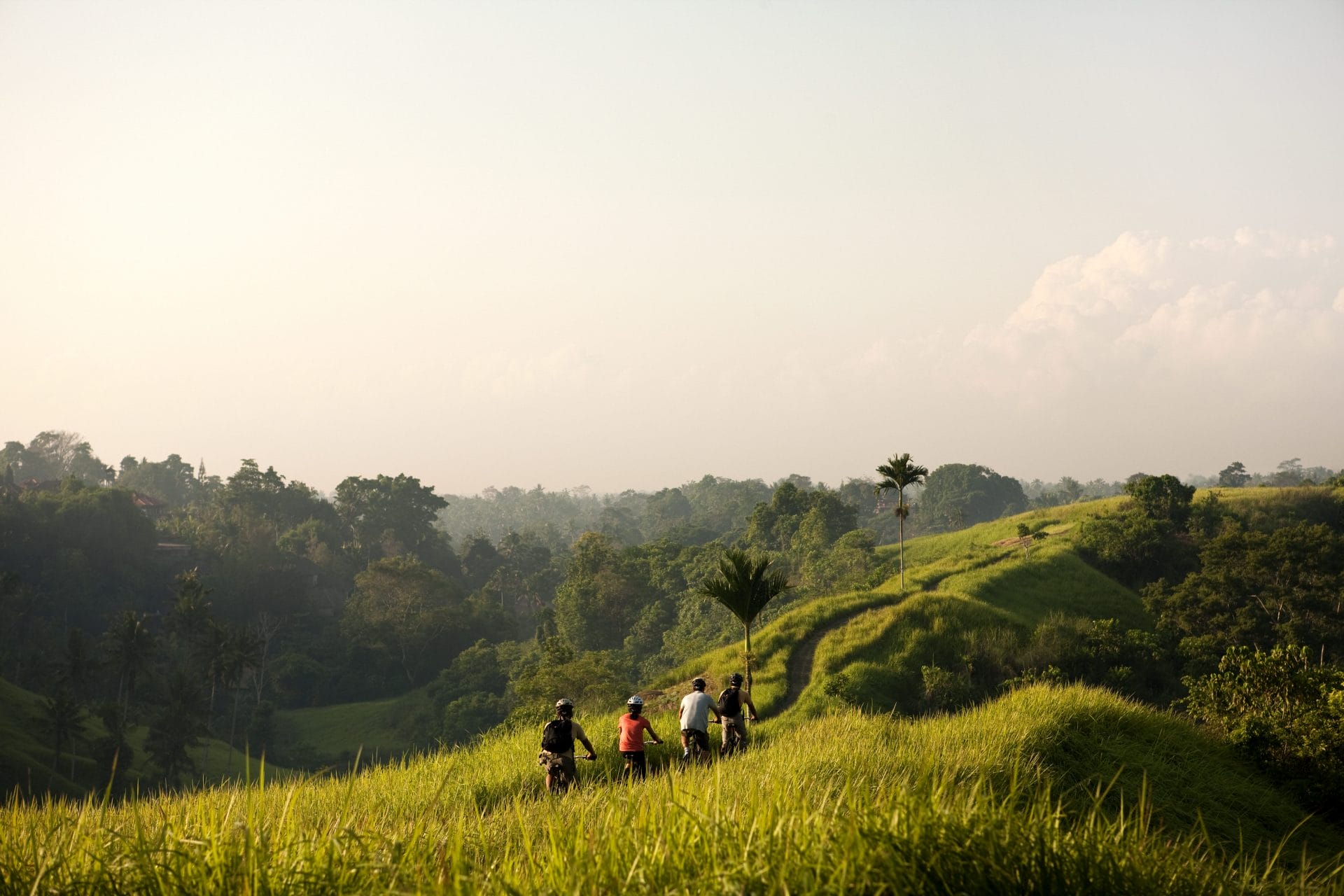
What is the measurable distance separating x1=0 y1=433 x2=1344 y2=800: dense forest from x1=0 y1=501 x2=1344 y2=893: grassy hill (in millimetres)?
9538

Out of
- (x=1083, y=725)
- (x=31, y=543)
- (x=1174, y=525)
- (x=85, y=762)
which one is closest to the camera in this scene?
(x=1083, y=725)

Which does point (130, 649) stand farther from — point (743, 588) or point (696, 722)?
point (696, 722)

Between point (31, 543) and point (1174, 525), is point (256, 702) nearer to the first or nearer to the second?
point (31, 543)

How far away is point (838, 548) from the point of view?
221ft

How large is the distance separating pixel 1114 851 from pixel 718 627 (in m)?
58.7

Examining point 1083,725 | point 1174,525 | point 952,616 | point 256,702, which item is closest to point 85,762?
point 256,702

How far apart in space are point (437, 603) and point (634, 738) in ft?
246

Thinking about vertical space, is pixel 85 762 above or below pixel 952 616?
below

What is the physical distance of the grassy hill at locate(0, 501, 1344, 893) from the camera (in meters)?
A: 4.86

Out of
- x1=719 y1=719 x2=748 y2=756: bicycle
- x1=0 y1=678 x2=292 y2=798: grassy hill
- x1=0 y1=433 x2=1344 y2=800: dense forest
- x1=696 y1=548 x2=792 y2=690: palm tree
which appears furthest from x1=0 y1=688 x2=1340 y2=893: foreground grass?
x1=0 y1=678 x2=292 y2=798: grassy hill

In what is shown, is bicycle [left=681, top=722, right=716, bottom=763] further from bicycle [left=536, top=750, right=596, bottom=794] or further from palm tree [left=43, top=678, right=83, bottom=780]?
palm tree [left=43, top=678, right=83, bottom=780]

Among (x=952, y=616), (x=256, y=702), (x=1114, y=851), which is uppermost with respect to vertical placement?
(x=1114, y=851)

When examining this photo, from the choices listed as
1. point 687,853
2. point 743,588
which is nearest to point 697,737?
point 687,853

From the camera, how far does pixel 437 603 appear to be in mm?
83875
